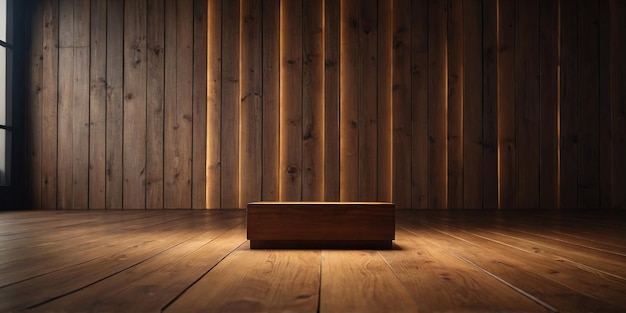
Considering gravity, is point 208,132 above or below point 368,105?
below

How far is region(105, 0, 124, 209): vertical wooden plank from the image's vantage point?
3.84 metres

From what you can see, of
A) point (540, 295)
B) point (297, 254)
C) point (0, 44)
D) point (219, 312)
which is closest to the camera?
point (219, 312)

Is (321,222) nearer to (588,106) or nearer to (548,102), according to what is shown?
(548,102)

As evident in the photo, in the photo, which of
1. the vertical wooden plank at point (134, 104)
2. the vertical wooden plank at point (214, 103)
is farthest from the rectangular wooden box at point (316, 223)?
the vertical wooden plank at point (134, 104)

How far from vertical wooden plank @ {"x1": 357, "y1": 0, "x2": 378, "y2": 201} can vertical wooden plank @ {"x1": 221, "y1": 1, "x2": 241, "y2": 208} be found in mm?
961

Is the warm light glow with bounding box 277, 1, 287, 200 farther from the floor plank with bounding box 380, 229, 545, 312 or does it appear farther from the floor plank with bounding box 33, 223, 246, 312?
the floor plank with bounding box 380, 229, 545, 312

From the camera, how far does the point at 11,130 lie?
149 inches

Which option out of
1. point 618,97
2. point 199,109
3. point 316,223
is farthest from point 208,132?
point 618,97

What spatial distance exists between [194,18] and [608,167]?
3.48 meters

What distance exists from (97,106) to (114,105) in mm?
137

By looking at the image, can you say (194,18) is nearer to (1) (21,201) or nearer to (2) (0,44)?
(2) (0,44)

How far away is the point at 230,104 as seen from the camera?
12.6ft

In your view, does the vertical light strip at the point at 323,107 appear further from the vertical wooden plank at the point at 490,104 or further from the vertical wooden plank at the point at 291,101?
the vertical wooden plank at the point at 490,104

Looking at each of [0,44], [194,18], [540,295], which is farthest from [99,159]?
[540,295]
